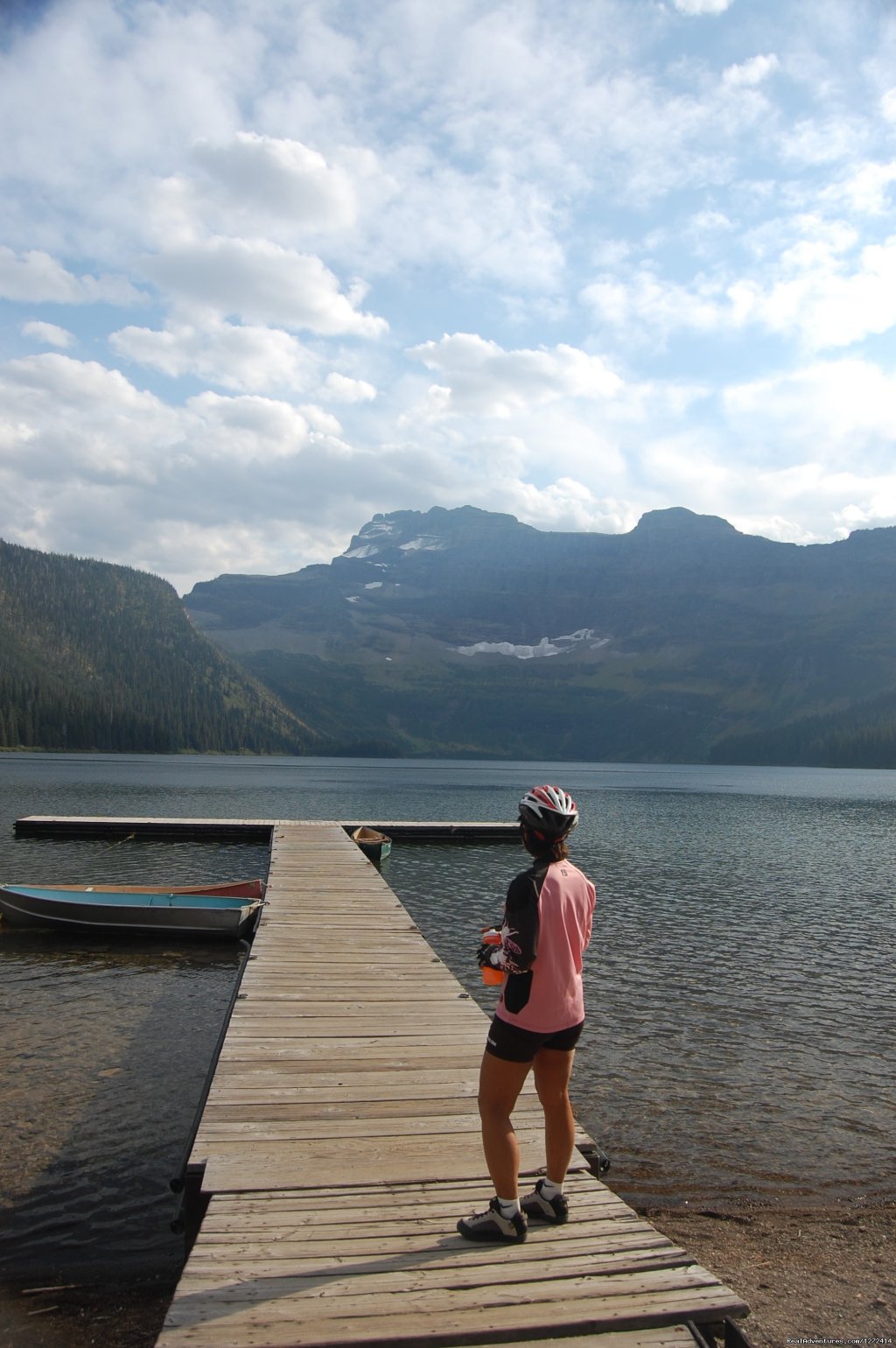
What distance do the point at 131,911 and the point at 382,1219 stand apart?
19.8 m

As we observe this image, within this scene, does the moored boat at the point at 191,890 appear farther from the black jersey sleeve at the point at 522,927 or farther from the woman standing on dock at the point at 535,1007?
the black jersey sleeve at the point at 522,927

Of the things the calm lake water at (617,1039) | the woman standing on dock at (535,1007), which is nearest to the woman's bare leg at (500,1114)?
the woman standing on dock at (535,1007)

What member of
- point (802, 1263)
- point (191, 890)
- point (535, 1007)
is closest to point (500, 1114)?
point (535, 1007)

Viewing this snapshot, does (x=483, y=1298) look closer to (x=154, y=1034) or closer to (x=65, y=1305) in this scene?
(x=65, y=1305)

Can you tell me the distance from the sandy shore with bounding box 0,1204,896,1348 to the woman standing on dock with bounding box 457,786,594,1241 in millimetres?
2778

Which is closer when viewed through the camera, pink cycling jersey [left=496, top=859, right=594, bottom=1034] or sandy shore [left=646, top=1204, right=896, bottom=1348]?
pink cycling jersey [left=496, top=859, right=594, bottom=1034]

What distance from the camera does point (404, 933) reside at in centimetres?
1900

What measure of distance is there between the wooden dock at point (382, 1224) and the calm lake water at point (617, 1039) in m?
2.06

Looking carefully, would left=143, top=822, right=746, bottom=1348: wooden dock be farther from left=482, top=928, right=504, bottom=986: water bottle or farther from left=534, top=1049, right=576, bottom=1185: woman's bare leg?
left=482, top=928, right=504, bottom=986: water bottle

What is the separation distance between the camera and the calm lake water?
35.6ft

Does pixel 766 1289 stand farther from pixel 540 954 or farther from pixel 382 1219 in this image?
pixel 540 954

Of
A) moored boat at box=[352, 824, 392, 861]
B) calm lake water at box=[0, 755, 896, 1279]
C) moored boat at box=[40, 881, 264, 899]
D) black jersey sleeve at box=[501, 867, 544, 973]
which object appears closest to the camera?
black jersey sleeve at box=[501, 867, 544, 973]

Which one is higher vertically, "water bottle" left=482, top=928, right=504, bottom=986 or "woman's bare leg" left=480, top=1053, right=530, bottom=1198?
"water bottle" left=482, top=928, right=504, bottom=986

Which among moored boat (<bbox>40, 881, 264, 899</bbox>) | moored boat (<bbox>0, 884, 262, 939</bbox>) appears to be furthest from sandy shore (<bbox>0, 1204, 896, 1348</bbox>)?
moored boat (<bbox>40, 881, 264, 899</bbox>)
